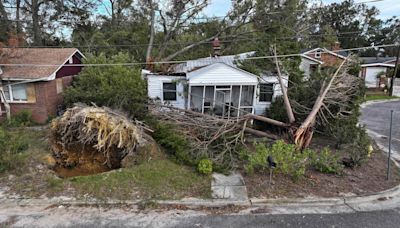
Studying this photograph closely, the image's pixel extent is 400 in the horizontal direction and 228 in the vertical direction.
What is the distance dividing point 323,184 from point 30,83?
1320cm

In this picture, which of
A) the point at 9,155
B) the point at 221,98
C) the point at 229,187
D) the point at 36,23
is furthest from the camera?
the point at 36,23

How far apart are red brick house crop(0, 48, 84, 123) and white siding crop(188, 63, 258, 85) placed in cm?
699

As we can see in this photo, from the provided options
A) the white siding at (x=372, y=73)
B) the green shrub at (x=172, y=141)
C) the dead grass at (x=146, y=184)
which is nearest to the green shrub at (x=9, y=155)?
the dead grass at (x=146, y=184)

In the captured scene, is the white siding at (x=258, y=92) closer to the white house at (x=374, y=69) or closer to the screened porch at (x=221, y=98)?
the screened porch at (x=221, y=98)

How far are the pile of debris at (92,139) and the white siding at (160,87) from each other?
442 centimetres

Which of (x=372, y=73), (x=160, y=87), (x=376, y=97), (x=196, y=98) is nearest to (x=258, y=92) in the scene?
(x=196, y=98)

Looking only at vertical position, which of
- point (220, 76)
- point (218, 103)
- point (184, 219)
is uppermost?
point (220, 76)

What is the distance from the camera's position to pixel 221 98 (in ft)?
44.4

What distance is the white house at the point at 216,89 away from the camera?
1284cm

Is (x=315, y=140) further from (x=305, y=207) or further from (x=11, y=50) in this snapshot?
(x=11, y=50)

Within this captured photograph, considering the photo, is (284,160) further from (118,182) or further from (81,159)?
(81,159)

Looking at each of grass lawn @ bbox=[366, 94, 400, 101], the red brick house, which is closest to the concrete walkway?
the red brick house

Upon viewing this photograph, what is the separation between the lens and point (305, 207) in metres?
6.15

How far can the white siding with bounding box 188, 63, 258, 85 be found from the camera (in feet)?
41.7
